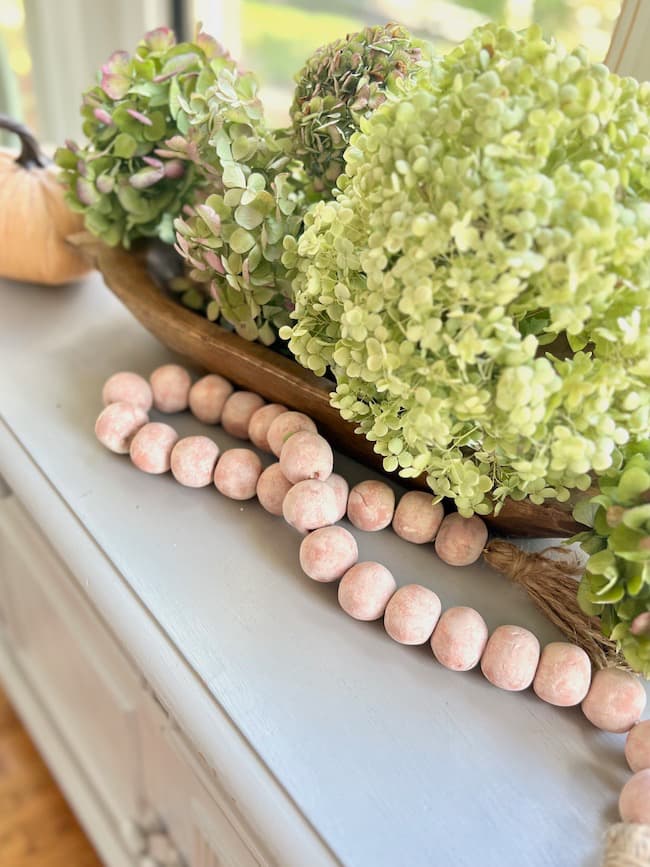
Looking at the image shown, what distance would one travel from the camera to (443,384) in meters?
0.39

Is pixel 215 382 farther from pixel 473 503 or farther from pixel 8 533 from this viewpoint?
pixel 8 533

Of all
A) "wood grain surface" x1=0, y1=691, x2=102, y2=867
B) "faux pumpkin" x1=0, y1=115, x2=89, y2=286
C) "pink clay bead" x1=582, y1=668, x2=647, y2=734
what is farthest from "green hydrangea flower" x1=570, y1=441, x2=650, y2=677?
"wood grain surface" x1=0, y1=691, x2=102, y2=867

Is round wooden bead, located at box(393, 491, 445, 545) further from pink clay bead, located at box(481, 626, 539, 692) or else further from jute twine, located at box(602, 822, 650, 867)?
jute twine, located at box(602, 822, 650, 867)

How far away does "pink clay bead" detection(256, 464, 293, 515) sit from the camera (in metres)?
0.54

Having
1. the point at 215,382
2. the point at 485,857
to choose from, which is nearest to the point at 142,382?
the point at 215,382

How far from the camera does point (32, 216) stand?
728 mm

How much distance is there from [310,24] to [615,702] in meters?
1.02

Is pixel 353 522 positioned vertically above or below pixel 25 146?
below

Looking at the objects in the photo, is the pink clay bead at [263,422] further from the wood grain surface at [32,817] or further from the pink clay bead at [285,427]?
the wood grain surface at [32,817]

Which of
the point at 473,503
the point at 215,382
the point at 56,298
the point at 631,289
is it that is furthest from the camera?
the point at 56,298

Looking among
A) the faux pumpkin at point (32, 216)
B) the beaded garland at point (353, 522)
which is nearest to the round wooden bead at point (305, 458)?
the beaded garland at point (353, 522)

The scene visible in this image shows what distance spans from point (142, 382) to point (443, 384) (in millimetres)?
329

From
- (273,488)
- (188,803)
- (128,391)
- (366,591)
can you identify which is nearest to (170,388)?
(128,391)

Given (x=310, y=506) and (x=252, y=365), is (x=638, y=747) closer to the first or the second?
(x=310, y=506)
